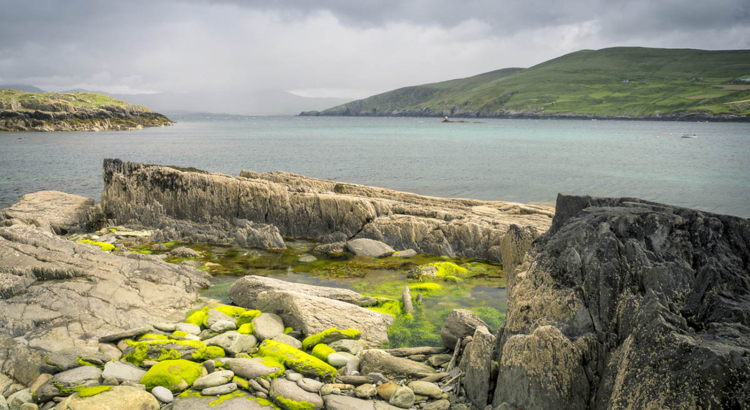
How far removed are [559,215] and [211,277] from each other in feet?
33.2

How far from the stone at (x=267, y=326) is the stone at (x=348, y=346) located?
4.01ft

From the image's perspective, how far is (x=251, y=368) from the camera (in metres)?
7.20

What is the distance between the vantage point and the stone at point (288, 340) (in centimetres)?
858

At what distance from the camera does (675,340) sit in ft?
14.0

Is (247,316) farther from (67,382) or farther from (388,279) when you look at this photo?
(388,279)

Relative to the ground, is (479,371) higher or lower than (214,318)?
higher

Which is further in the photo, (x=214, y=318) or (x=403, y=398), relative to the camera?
(x=214, y=318)

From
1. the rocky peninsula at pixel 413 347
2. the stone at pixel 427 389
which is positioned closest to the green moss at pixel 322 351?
the rocky peninsula at pixel 413 347

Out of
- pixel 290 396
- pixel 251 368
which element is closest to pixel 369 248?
pixel 251 368

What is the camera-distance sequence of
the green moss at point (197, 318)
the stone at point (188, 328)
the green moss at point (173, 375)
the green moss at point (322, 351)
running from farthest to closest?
the green moss at point (197, 318), the stone at point (188, 328), the green moss at point (322, 351), the green moss at point (173, 375)

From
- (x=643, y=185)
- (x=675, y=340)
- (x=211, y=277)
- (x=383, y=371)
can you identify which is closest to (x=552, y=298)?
(x=675, y=340)

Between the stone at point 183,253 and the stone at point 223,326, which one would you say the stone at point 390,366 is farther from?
the stone at point 183,253

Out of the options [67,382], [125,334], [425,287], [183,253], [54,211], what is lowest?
[425,287]

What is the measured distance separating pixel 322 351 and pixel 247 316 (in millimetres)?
2583
